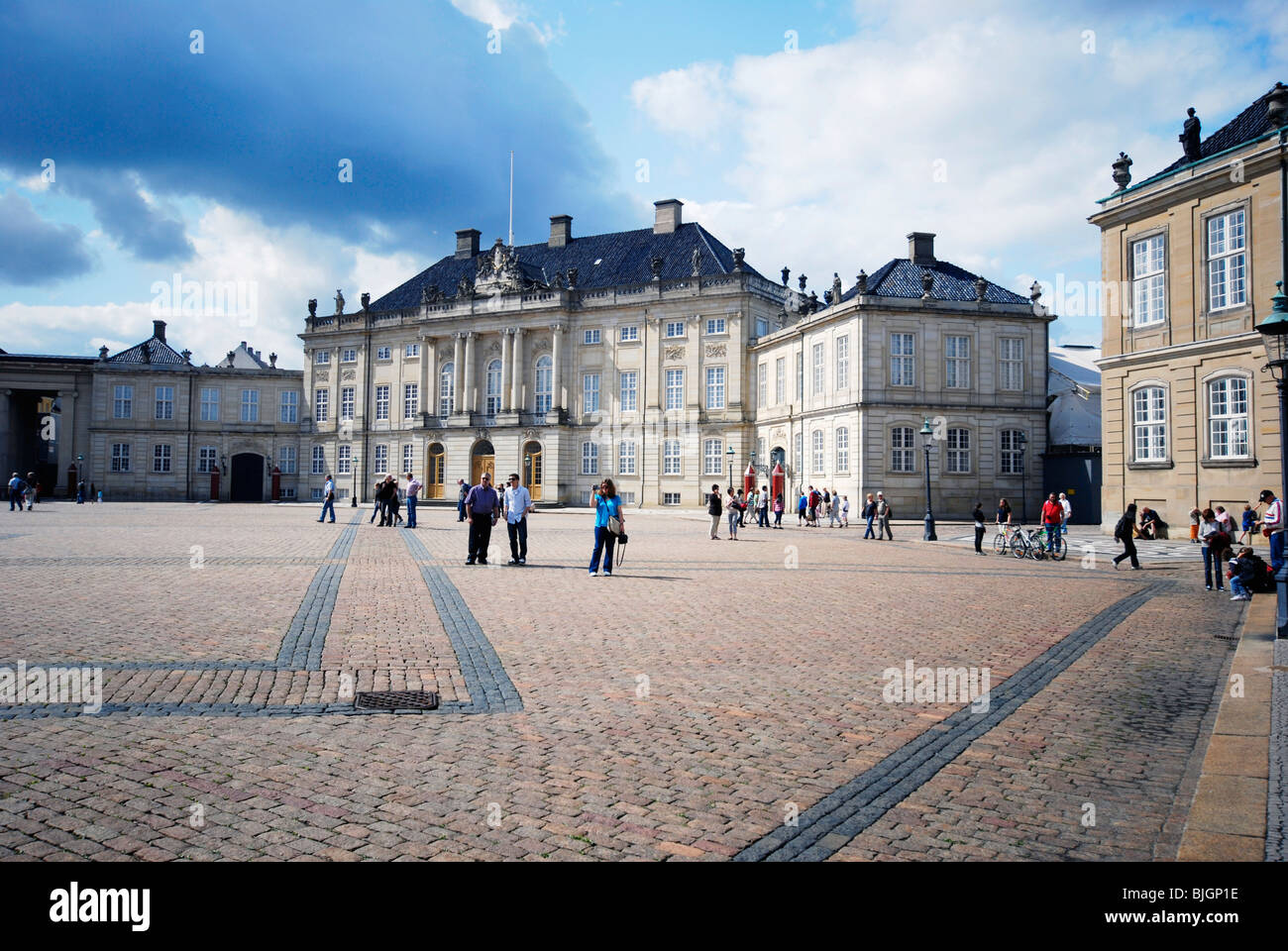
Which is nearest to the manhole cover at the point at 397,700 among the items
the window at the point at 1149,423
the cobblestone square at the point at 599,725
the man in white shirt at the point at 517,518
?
the cobblestone square at the point at 599,725

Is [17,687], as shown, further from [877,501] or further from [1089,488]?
[1089,488]

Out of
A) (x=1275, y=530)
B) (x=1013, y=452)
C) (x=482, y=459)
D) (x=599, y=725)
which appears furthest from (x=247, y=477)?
(x=599, y=725)

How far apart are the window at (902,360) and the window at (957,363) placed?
1764mm

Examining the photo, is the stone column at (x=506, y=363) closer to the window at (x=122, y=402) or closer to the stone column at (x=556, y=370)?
the stone column at (x=556, y=370)

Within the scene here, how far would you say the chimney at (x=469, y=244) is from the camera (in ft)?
239

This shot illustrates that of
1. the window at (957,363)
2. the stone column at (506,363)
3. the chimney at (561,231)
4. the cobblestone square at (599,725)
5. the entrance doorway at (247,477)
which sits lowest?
the cobblestone square at (599,725)

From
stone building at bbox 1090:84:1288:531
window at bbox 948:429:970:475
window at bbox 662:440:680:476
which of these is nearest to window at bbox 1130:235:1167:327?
stone building at bbox 1090:84:1288:531

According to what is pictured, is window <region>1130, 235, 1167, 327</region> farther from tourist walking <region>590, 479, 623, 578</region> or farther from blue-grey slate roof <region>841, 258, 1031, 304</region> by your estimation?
tourist walking <region>590, 479, 623, 578</region>

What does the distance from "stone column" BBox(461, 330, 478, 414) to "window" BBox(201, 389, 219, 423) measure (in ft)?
74.5

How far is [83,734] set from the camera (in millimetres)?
5930

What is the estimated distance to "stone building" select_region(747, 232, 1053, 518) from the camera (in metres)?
41.9

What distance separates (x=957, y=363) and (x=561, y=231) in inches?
1445

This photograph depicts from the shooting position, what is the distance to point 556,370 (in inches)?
2419

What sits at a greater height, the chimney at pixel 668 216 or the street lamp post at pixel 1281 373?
the chimney at pixel 668 216
